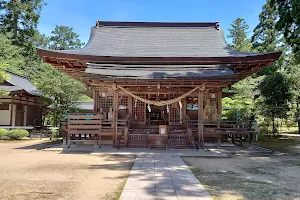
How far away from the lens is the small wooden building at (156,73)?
11.0 meters

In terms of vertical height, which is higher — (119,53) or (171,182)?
(119,53)

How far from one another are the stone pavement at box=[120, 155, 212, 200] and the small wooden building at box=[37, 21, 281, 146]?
12.3 ft

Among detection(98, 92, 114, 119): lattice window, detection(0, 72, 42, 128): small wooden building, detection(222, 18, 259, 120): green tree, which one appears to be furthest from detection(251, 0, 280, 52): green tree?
detection(0, 72, 42, 128): small wooden building

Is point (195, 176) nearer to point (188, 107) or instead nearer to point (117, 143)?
point (117, 143)

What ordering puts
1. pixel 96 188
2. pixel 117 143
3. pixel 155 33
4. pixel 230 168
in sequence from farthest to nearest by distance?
pixel 155 33
pixel 117 143
pixel 230 168
pixel 96 188

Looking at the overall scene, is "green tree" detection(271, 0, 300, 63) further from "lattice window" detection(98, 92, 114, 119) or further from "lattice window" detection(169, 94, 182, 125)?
"lattice window" detection(98, 92, 114, 119)

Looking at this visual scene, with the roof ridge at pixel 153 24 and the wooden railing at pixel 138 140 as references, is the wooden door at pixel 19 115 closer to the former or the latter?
the roof ridge at pixel 153 24

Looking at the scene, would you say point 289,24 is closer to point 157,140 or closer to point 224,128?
point 224,128

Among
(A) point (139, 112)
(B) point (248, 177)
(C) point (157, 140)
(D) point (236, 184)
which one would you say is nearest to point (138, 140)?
(C) point (157, 140)

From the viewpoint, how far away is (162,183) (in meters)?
5.35

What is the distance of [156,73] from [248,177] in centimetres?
703

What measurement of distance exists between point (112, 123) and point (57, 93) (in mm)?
9181

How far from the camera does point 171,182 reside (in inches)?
213

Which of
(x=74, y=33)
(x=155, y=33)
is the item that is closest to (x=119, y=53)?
(x=155, y=33)
